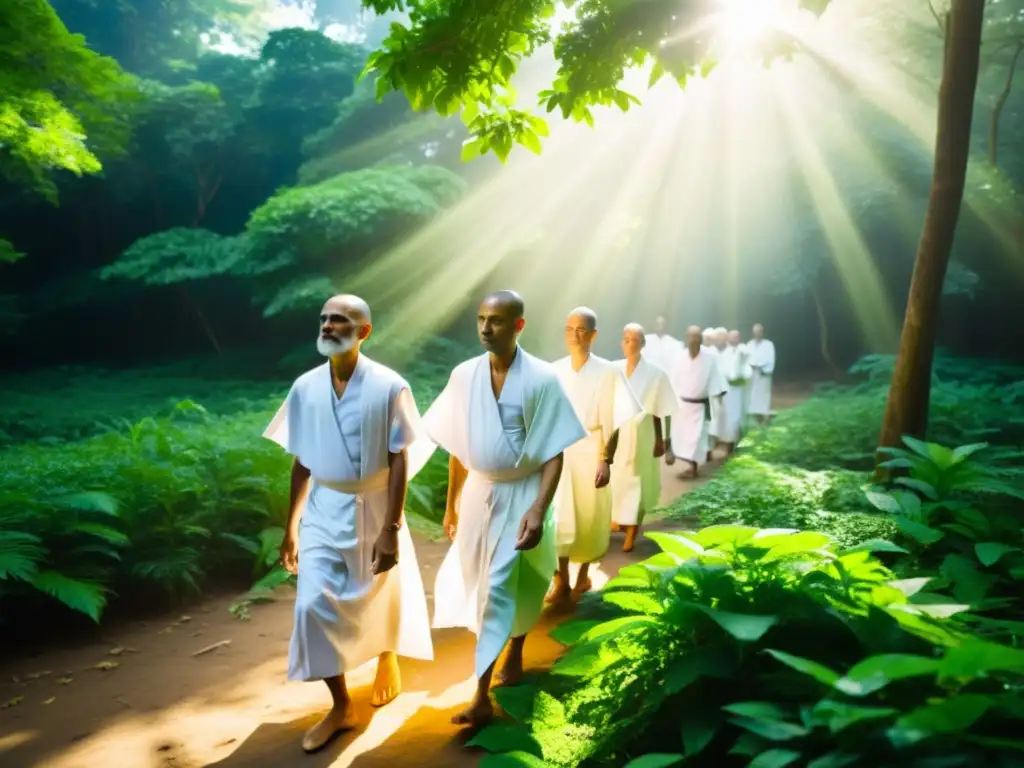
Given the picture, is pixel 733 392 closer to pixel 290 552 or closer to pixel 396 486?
pixel 396 486

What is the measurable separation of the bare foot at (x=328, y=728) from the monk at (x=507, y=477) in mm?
670

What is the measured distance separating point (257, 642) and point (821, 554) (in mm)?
3952

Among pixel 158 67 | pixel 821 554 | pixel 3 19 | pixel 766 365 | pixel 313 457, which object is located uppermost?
pixel 158 67

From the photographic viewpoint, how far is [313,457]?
4.18 m

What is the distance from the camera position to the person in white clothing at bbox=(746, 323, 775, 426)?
16094 mm

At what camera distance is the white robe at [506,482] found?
13.9ft

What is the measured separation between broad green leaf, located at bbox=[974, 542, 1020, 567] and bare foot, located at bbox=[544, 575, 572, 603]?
9.66ft

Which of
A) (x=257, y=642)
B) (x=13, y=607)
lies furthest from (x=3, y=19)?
(x=257, y=642)

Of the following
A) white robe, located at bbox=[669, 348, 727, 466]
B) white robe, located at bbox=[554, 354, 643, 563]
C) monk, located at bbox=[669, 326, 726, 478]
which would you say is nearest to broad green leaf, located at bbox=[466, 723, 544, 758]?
white robe, located at bbox=[554, 354, 643, 563]

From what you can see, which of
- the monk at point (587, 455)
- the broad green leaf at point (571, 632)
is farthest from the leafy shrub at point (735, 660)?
the monk at point (587, 455)

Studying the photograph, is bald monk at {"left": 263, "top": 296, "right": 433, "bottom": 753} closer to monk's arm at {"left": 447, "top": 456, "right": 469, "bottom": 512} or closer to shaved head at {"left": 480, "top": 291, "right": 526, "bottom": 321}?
monk's arm at {"left": 447, "top": 456, "right": 469, "bottom": 512}

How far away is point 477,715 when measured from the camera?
12.8 ft

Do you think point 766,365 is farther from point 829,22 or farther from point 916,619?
point 916,619

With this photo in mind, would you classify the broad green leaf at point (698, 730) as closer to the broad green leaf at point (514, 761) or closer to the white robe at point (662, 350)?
the broad green leaf at point (514, 761)
